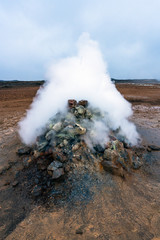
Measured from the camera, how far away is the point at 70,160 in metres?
3.13

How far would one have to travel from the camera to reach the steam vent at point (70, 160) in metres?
2.87

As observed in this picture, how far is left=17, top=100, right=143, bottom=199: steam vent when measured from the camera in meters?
2.87

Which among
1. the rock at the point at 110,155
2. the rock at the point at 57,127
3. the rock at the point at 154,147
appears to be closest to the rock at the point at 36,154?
the rock at the point at 57,127

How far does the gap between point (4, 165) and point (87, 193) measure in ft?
7.86

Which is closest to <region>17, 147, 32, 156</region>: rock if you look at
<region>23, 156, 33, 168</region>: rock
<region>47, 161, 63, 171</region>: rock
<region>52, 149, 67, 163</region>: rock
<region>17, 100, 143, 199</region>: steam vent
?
<region>17, 100, 143, 199</region>: steam vent

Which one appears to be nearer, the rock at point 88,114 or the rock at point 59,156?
the rock at point 59,156

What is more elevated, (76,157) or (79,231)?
(76,157)

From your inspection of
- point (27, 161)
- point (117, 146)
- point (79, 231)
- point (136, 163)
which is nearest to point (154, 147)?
point (136, 163)

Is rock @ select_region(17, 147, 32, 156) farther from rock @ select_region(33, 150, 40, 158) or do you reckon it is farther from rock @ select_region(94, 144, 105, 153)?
rock @ select_region(94, 144, 105, 153)

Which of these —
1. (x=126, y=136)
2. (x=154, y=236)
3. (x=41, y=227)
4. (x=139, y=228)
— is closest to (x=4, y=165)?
(x=41, y=227)

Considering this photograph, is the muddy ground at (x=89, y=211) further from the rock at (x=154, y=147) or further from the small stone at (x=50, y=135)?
the rock at (x=154, y=147)

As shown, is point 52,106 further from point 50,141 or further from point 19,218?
point 19,218

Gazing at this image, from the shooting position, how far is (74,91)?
5387 millimetres

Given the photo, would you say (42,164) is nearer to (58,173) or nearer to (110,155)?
(58,173)
